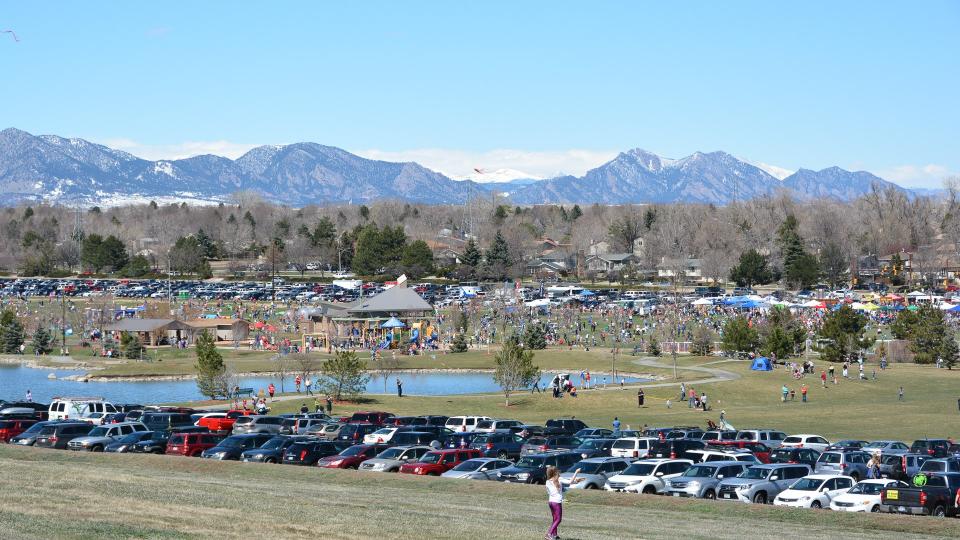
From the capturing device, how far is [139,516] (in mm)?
18734

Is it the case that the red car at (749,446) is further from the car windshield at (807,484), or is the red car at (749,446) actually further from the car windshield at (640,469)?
the car windshield at (807,484)

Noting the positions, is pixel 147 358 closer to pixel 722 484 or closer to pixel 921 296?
pixel 722 484

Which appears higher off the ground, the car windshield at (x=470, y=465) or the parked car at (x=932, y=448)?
the car windshield at (x=470, y=465)

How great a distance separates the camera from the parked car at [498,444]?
114ft

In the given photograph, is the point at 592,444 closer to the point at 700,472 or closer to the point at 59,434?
the point at 700,472

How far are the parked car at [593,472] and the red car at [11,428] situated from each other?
18006 millimetres

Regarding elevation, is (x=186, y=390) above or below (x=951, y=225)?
below

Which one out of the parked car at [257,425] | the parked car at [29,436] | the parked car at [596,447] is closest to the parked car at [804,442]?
the parked car at [596,447]

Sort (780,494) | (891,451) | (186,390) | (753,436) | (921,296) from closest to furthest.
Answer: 1. (780,494)
2. (891,451)
3. (753,436)
4. (186,390)
5. (921,296)

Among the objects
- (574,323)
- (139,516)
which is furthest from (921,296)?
(139,516)

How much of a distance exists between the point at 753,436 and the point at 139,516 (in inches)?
978

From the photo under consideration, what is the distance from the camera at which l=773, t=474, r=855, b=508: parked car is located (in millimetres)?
26016

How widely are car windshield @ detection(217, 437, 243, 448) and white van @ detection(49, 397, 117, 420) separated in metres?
11.8

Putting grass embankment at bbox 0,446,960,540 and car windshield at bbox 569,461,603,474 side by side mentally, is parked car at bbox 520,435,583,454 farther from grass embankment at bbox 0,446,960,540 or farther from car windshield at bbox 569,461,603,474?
grass embankment at bbox 0,446,960,540
